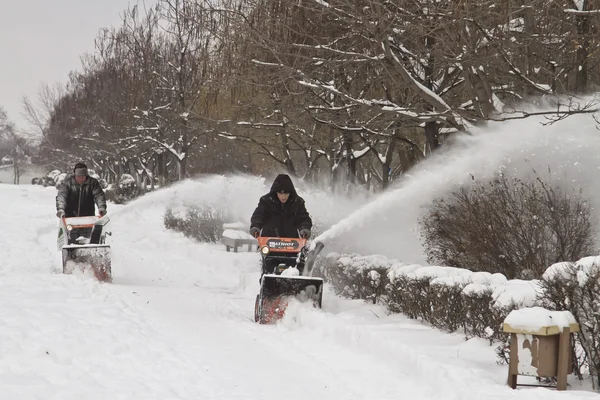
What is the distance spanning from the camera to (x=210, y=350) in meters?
7.75

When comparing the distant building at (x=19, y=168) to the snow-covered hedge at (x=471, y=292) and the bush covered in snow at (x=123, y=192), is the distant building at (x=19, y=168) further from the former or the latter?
the snow-covered hedge at (x=471, y=292)

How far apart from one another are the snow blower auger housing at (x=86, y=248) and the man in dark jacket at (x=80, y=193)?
0.38 meters

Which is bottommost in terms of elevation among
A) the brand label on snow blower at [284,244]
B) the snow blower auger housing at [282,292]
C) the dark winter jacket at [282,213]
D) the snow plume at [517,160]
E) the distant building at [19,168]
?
the snow blower auger housing at [282,292]

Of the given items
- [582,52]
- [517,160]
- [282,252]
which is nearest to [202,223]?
[282,252]

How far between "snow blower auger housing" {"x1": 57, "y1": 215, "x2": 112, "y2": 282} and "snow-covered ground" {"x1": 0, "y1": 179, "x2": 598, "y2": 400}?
0.95 feet

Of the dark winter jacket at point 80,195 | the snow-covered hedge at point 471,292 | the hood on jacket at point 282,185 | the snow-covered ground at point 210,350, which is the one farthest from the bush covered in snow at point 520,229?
the dark winter jacket at point 80,195

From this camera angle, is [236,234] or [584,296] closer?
[584,296]

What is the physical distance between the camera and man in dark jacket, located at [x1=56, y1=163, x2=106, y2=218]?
13.5 m

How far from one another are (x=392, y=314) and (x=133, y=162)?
144 ft

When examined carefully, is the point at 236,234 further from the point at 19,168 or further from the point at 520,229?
the point at 19,168

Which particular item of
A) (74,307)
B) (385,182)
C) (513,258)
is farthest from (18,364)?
(385,182)

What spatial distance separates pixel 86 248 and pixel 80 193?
1592 mm

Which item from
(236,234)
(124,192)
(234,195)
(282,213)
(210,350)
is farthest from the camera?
(124,192)

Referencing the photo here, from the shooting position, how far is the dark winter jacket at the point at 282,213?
10594mm
